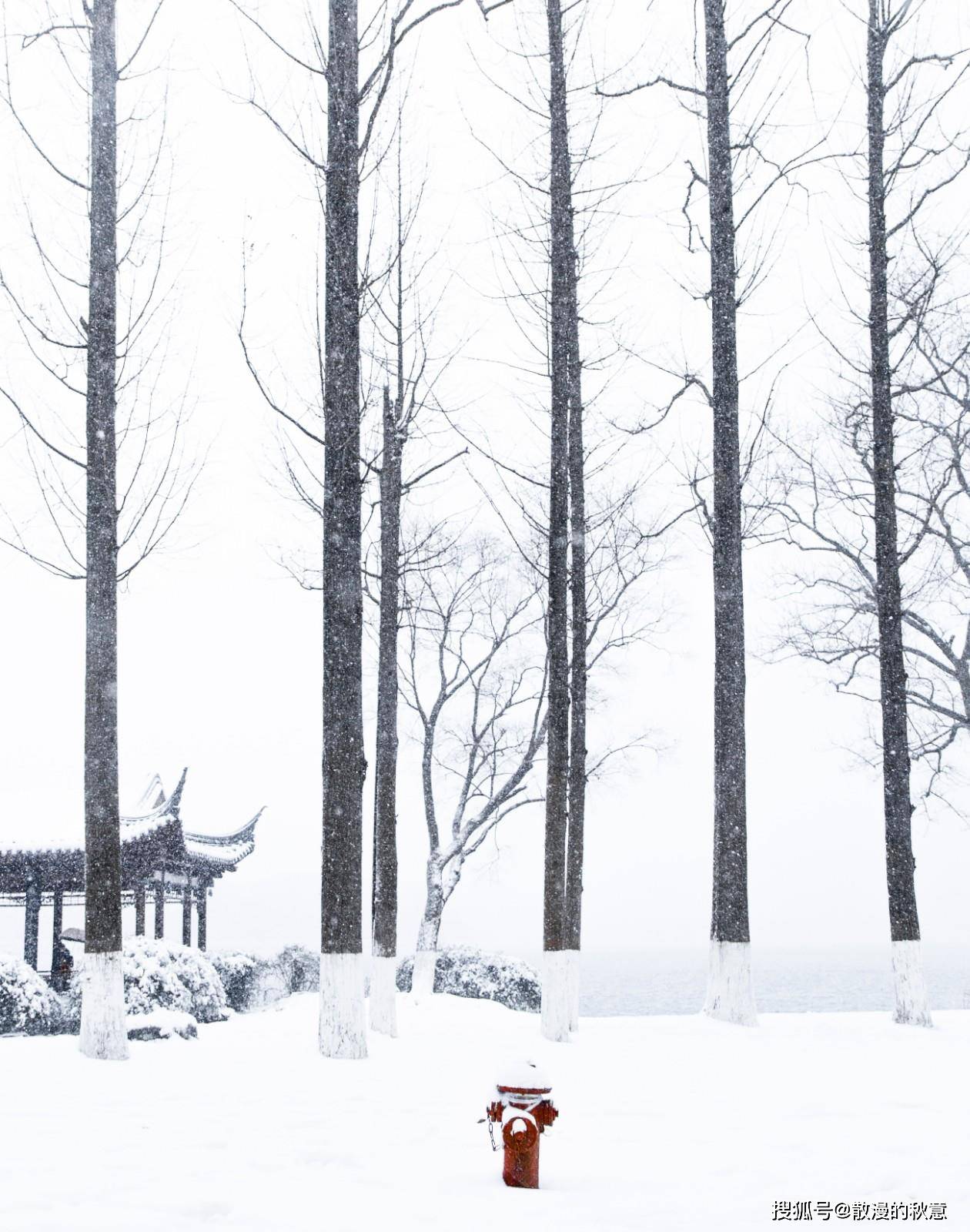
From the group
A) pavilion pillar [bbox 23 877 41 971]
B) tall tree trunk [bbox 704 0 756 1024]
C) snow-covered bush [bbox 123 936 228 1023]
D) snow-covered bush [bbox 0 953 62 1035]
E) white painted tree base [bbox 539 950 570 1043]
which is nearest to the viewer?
white painted tree base [bbox 539 950 570 1043]

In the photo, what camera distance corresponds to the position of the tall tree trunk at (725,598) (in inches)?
442

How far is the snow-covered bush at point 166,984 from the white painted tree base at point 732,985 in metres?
6.88

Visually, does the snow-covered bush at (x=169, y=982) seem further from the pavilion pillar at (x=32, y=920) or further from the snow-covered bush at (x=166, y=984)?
the pavilion pillar at (x=32, y=920)

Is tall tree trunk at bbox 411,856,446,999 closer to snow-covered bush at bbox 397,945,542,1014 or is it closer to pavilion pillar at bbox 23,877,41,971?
Result: snow-covered bush at bbox 397,945,542,1014

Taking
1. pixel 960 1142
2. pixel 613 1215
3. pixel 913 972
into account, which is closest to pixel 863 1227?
pixel 613 1215

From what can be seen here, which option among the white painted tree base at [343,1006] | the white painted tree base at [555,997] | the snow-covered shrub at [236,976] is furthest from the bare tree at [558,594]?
the snow-covered shrub at [236,976]

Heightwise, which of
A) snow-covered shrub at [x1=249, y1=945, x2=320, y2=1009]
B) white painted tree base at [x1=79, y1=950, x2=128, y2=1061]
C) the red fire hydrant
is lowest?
snow-covered shrub at [x1=249, y1=945, x2=320, y2=1009]

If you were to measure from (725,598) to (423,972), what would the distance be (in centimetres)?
1269

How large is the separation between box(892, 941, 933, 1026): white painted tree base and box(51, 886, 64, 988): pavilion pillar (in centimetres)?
1431

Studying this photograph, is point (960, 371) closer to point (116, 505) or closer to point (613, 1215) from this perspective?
point (116, 505)

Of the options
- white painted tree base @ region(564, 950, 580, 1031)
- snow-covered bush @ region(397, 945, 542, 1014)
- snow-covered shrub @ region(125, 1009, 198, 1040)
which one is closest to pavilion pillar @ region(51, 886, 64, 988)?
snow-covered bush @ region(397, 945, 542, 1014)

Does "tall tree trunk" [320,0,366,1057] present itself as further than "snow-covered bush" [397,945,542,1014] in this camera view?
No

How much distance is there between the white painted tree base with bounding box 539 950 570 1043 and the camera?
10.8 metres

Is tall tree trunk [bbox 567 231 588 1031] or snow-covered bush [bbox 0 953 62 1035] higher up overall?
tall tree trunk [bbox 567 231 588 1031]
